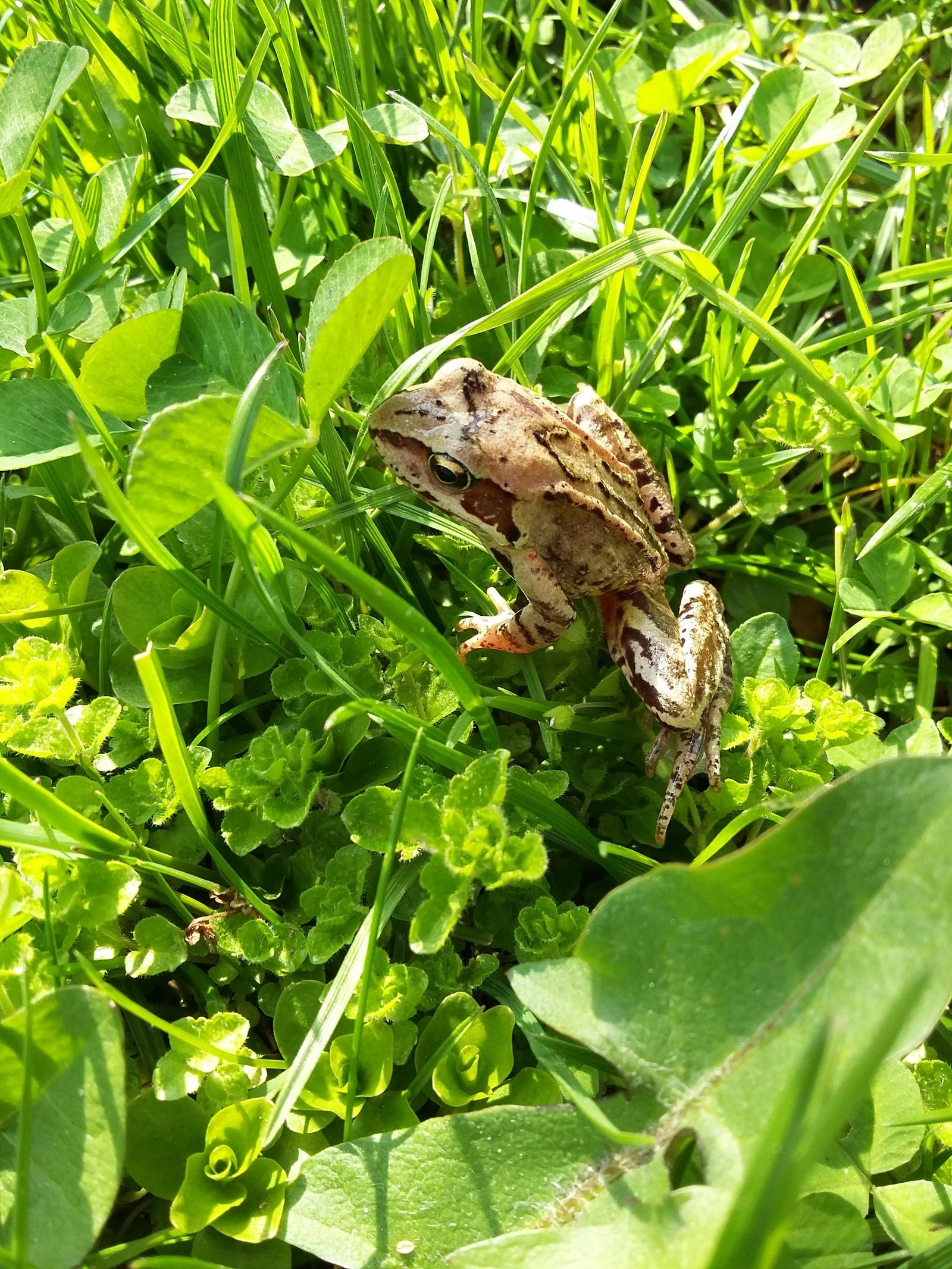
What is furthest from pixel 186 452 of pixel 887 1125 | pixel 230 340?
pixel 887 1125

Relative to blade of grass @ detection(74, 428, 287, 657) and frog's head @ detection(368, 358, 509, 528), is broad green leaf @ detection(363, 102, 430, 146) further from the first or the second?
blade of grass @ detection(74, 428, 287, 657)

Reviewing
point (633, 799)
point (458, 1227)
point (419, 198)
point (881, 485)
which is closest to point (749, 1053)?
point (458, 1227)

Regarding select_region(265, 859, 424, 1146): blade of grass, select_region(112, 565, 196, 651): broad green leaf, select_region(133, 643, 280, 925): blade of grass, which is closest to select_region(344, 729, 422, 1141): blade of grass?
select_region(265, 859, 424, 1146): blade of grass

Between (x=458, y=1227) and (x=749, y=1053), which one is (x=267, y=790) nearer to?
(x=458, y=1227)

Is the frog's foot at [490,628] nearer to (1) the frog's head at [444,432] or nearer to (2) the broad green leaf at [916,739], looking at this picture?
(1) the frog's head at [444,432]

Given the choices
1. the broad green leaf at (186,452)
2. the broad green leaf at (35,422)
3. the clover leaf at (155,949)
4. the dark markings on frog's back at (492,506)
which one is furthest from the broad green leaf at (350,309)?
the clover leaf at (155,949)

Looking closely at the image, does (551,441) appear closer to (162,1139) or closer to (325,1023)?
(325,1023)
